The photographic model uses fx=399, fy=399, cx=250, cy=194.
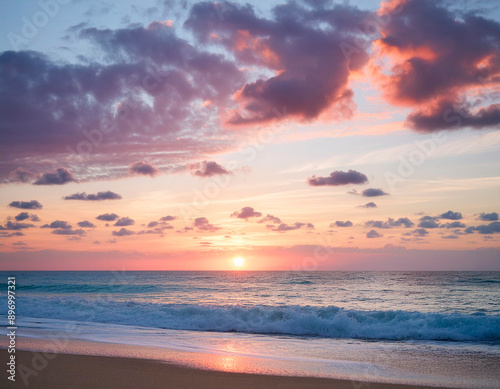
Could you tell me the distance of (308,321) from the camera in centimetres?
2203

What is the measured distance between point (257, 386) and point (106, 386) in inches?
133

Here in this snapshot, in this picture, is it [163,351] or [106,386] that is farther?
[163,351]

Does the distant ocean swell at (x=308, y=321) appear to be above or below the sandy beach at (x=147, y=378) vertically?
below

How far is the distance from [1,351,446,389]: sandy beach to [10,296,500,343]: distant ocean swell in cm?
1117

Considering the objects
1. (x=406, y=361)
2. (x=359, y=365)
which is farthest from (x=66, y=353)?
(x=406, y=361)

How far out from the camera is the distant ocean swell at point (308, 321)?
19938mm

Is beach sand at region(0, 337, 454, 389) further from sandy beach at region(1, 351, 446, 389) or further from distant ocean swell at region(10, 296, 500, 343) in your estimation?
distant ocean swell at region(10, 296, 500, 343)

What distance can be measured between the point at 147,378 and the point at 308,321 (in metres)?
13.8

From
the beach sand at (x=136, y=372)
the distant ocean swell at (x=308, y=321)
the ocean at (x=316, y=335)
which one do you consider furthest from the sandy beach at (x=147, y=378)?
the distant ocean swell at (x=308, y=321)

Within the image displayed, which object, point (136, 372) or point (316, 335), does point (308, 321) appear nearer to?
point (316, 335)

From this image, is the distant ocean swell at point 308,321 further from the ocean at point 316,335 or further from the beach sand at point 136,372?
the beach sand at point 136,372

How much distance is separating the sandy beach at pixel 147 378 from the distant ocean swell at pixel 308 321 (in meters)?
11.2

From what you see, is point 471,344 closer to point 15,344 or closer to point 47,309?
point 15,344

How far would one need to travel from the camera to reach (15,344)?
14.1 meters
